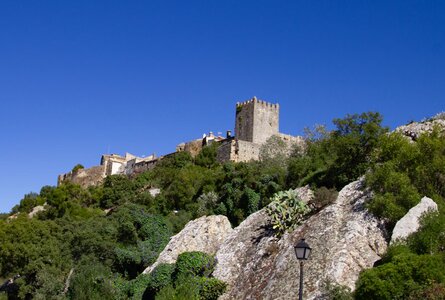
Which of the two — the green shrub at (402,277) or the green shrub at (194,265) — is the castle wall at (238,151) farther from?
the green shrub at (402,277)

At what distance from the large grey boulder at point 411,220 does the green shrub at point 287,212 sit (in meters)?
4.48

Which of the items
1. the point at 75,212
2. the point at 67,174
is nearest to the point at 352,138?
the point at 75,212

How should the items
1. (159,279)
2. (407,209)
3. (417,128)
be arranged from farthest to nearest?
(417,128), (159,279), (407,209)

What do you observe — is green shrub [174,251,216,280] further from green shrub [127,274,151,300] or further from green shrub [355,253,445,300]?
green shrub [355,253,445,300]

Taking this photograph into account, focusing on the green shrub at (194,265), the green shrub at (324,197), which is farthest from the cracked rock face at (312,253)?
the green shrub at (194,265)

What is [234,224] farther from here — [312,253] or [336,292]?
[336,292]

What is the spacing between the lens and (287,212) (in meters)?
22.3

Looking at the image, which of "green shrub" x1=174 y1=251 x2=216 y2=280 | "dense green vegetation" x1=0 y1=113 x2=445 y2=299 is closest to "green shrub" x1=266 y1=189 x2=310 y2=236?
"dense green vegetation" x1=0 y1=113 x2=445 y2=299

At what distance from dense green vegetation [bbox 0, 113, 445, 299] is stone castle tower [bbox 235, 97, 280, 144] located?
8638 millimetres

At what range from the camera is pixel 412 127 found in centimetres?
2483

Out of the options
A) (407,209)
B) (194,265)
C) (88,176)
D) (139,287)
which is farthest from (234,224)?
(88,176)

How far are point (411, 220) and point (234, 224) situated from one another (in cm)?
1394

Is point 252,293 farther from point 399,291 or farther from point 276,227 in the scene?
point 399,291

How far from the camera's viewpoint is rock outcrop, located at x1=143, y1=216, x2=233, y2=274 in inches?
997
